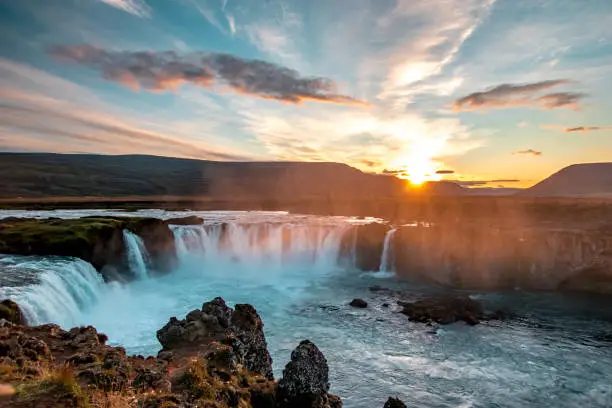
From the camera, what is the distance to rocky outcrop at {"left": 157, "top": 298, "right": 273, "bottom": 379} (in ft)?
47.6

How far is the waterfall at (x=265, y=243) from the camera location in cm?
4844

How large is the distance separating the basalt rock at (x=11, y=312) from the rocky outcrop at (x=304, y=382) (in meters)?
13.9

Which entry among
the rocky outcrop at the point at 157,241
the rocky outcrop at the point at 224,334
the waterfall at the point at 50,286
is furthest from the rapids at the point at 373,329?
the rocky outcrop at the point at 224,334

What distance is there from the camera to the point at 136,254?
40.2m

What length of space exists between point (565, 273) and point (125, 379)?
142 ft

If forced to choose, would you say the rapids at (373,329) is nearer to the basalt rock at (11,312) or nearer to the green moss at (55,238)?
the basalt rock at (11,312)

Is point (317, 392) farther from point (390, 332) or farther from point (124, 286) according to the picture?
point (124, 286)

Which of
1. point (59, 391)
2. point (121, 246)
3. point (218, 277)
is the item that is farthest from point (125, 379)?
point (218, 277)

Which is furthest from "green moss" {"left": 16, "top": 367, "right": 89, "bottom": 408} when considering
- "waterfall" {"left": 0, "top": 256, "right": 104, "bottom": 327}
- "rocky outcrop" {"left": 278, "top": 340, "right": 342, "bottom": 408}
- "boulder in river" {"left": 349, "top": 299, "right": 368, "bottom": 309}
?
"boulder in river" {"left": 349, "top": 299, "right": 368, "bottom": 309}

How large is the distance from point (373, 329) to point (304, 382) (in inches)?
648

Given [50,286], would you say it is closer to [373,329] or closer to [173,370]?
[173,370]

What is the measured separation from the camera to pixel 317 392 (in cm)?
1198

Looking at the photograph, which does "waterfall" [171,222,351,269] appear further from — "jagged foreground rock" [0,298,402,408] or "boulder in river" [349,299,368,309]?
"jagged foreground rock" [0,298,402,408]

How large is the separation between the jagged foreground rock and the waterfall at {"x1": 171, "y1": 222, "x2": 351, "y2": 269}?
32485 millimetres
